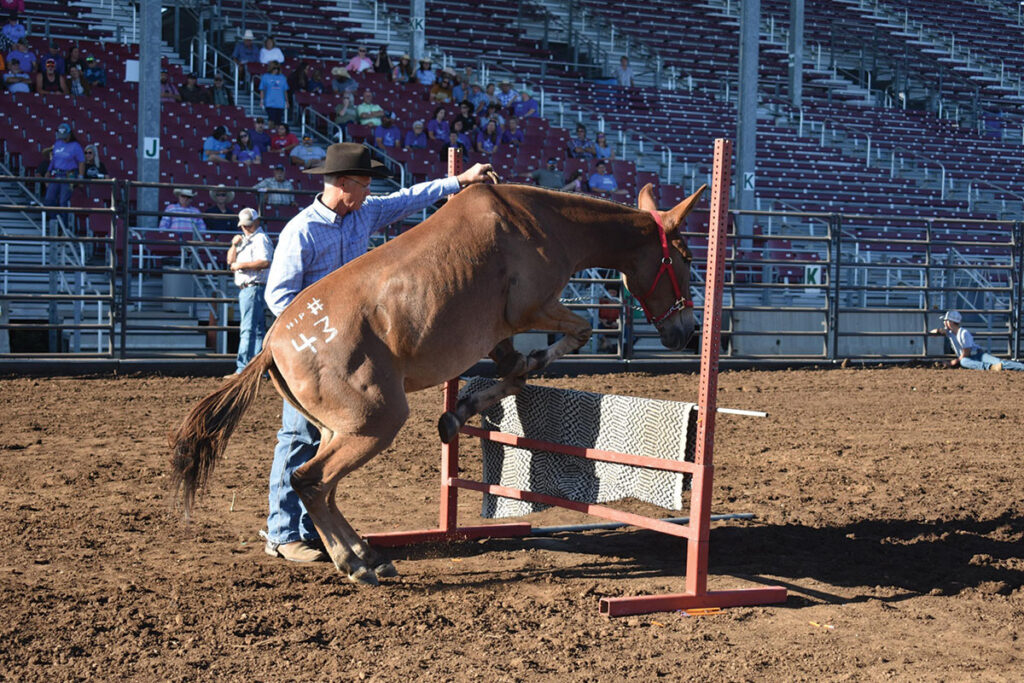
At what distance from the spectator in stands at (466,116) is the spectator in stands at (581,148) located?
2.36 metres

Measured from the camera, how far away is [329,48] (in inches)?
1030

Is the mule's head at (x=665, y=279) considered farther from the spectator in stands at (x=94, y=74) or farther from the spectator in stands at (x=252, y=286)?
the spectator in stands at (x=94, y=74)

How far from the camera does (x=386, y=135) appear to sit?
21.2 m

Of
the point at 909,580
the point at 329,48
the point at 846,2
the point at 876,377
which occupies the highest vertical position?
the point at 846,2

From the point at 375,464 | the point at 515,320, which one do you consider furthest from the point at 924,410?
the point at 515,320

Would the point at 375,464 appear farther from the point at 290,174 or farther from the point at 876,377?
the point at 290,174

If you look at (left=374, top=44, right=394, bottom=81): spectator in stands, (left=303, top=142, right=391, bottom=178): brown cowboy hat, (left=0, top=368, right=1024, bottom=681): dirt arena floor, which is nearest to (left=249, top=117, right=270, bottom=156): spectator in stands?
(left=374, top=44, right=394, bottom=81): spectator in stands

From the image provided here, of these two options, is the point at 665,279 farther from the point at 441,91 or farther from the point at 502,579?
the point at 441,91

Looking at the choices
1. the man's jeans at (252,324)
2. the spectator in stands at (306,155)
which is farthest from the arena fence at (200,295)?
the man's jeans at (252,324)

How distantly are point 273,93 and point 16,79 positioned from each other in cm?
444

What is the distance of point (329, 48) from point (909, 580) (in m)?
23.0

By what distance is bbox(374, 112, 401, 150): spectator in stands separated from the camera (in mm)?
21109

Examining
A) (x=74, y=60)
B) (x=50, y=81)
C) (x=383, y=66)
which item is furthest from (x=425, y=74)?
(x=50, y=81)

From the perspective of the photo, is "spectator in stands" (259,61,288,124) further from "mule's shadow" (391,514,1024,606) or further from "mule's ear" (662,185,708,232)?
"mule's ear" (662,185,708,232)
